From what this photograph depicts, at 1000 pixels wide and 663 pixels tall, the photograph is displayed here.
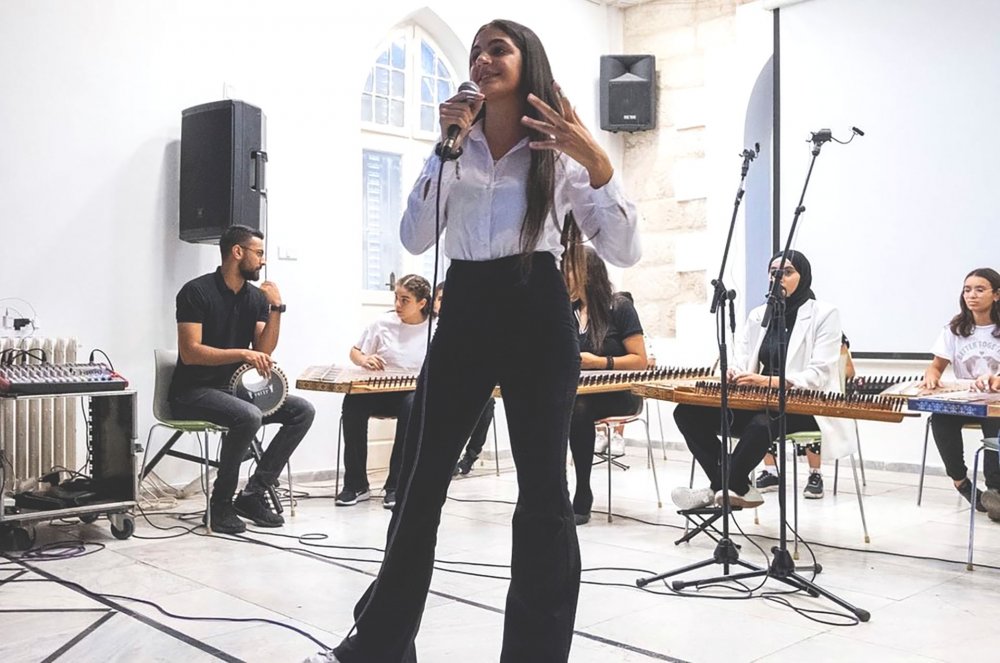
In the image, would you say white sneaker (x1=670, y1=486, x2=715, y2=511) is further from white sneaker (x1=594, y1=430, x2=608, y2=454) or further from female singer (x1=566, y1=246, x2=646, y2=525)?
white sneaker (x1=594, y1=430, x2=608, y2=454)

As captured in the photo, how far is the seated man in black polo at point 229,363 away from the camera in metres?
4.09

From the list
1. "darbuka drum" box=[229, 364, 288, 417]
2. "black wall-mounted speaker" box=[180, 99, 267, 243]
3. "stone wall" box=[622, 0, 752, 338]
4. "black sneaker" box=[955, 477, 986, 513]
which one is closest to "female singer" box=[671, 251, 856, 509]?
"black sneaker" box=[955, 477, 986, 513]

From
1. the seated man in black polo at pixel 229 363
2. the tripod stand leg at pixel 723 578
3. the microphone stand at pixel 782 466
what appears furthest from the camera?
the seated man in black polo at pixel 229 363

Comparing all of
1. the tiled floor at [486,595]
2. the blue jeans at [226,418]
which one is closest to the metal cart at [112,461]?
the tiled floor at [486,595]

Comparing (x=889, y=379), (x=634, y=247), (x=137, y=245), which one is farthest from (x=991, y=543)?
(x=137, y=245)

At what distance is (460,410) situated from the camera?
6.15 feet

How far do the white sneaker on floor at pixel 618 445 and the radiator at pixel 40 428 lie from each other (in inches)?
140

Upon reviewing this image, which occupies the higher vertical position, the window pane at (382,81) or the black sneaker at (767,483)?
the window pane at (382,81)

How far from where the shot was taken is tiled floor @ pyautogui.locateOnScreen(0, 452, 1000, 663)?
2479 mm

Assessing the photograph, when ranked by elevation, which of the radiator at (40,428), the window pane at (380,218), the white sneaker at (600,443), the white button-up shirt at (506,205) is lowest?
the white sneaker at (600,443)

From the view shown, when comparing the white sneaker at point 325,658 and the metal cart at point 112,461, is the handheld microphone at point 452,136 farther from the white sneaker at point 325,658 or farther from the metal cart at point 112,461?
the metal cart at point 112,461

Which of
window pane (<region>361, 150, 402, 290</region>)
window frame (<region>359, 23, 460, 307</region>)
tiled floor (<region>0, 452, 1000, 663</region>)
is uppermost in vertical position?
window frame (<region>359, 23, 460, 307</region>)

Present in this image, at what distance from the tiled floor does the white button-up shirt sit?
1.11 m

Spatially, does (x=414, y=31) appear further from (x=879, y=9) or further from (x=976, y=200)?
(x=976, y=200)
